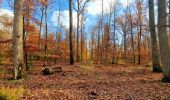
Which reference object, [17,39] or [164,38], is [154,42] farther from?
[17,39]

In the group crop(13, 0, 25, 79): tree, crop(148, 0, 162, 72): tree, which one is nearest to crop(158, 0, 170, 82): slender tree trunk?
crop(148, 0, 162, 72): tree

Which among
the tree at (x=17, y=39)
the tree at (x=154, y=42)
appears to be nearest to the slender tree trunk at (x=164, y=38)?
the tree at (x=154, y=42)

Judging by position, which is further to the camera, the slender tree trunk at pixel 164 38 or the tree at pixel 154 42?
the tree at pixel 154 42

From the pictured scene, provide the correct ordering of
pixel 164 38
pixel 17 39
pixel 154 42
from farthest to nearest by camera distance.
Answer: pixel 154 42 → pixel 17 39 → pixel 164 38

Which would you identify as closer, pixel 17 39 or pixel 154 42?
pixel 17 39

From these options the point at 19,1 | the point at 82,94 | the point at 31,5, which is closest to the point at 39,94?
the point at 82,94

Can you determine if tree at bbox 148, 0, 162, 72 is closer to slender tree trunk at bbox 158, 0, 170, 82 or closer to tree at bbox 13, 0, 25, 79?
slender tree trunk at bbox 158, 0, 170, 82

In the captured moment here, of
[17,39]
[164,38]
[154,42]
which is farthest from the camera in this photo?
[154,42]

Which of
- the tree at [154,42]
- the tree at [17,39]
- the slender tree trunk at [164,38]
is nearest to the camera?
Result: the slender tree trunk at [164,38]

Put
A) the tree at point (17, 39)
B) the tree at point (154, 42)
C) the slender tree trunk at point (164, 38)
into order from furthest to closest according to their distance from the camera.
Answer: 1. the tree at point (154, 42)
2. the tree at point (17, 39)
3. the slender tree trunk at point (164, 38)

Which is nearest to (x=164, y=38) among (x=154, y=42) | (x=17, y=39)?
(x=154, y=42)

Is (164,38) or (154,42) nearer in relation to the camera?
(164,38)

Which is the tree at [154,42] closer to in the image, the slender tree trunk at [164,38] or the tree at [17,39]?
the slender tree trunk at [164,38]

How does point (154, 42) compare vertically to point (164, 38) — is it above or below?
above
